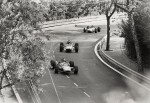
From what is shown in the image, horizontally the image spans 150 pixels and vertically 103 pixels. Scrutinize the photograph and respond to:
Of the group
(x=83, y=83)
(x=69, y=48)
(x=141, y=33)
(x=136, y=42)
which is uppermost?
(x=141, y=33)

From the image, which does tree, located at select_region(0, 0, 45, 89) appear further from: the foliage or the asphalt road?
the foliage

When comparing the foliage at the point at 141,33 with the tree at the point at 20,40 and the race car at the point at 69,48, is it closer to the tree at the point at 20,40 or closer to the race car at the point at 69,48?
the race car at the point at 69,48

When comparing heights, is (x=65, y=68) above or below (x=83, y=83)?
above

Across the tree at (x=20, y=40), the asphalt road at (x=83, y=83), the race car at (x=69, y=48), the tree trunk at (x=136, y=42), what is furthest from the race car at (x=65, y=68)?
the tree at (x=20, y=40)

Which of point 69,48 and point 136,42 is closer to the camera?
point 136,42

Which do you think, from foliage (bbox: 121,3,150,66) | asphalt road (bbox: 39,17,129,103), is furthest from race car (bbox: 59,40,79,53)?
foliage (bbox: 121,3,150,66)

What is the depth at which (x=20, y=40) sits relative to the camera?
52.9 feet

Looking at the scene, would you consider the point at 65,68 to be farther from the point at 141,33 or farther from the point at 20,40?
the point at 20,40

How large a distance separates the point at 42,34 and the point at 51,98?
27.7ft

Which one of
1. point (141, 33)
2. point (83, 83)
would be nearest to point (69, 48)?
point (141, 33)

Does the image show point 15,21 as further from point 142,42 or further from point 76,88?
point 142,42

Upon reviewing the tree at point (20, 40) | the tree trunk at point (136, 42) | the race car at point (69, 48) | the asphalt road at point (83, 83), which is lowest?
the asphalt road at point (83, 83)

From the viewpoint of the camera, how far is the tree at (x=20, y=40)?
1600cm

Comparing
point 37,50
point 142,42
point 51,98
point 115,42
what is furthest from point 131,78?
point 115,42
